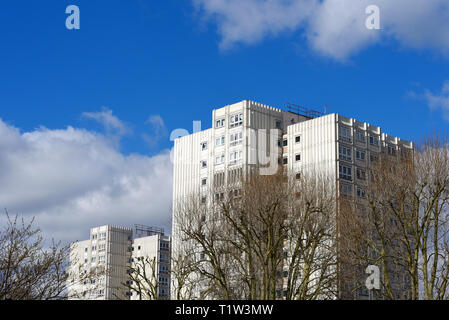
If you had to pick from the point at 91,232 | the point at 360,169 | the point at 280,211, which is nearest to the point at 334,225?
the point at 280,211

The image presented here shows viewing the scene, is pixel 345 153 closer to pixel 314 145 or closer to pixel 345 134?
pixel 345 134

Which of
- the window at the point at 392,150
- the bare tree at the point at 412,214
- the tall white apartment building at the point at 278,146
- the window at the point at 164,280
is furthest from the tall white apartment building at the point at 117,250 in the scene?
the bare tree at the point at 412,214

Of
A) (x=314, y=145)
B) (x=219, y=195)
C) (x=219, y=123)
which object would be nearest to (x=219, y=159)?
(x=219, y=123)

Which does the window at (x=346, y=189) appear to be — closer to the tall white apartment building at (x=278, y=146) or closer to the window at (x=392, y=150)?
the tall white apartment building at (x=278, y=146)

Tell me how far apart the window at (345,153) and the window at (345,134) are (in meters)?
1.46

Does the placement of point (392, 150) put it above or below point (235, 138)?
below

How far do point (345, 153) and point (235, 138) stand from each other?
16790mm

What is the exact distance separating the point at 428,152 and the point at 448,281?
32.7 feet

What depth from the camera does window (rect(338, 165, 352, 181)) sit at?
95188mm

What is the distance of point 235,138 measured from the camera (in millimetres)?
104000

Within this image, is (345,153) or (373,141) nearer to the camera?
(345,153)

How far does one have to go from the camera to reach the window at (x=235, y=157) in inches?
4008

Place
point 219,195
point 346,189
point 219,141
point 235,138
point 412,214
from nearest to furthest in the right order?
point 412,214, point 219,195, point 346,189, point 235,138, point 219,141
